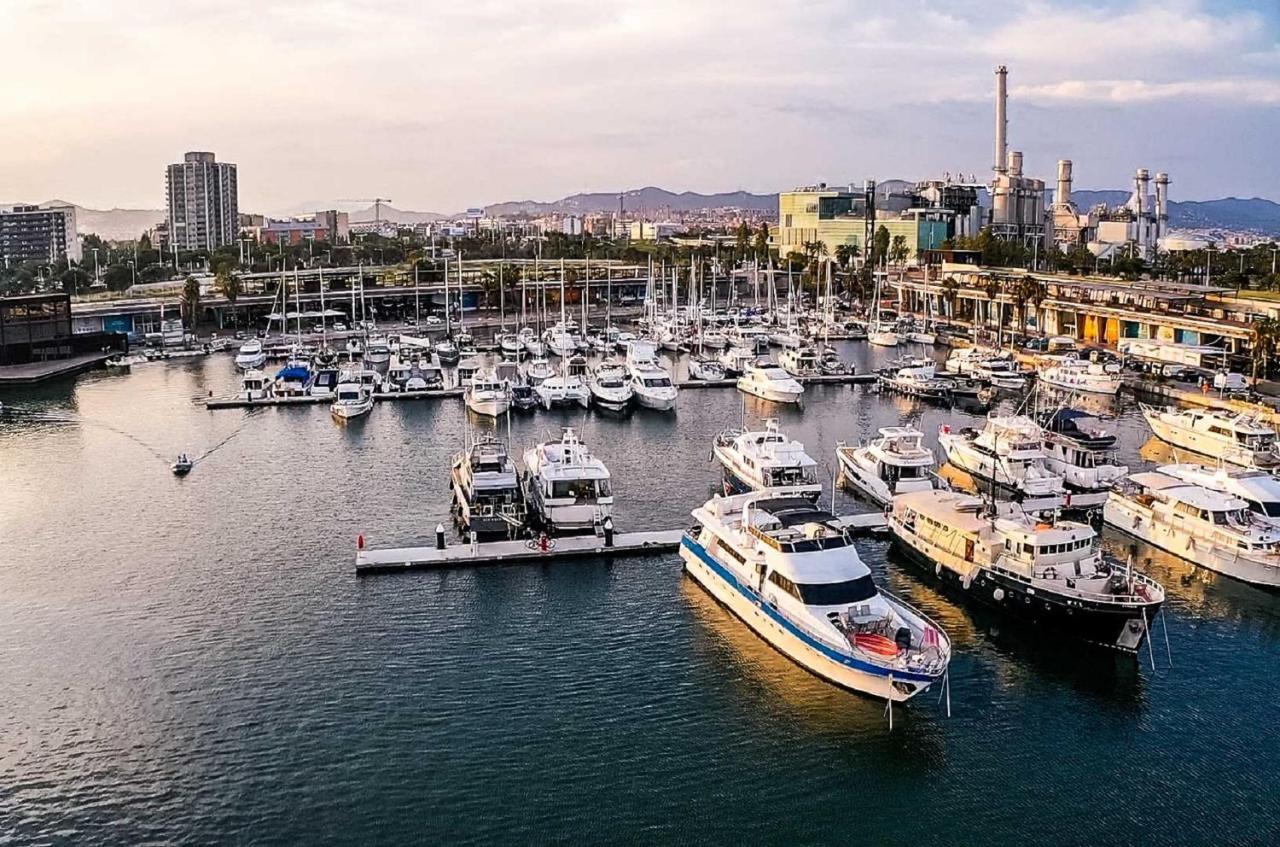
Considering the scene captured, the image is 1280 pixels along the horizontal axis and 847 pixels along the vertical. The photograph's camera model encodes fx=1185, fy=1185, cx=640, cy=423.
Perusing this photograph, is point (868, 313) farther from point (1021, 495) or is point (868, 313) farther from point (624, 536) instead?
point (624, 536)

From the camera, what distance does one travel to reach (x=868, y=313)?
61.3 meters

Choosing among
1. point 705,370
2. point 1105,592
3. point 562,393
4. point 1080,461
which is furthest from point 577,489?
point 705,370

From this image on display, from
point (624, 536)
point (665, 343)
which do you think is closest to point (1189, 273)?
point (665, 343)

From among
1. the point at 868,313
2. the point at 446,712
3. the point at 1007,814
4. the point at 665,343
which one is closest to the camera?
the point at 1007,814

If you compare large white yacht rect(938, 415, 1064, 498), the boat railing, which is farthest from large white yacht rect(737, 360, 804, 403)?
the boat railing

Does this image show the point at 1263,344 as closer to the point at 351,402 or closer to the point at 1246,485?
the point at 1246,485

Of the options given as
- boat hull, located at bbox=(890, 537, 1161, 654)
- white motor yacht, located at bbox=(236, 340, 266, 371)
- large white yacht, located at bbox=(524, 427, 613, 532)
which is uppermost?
white motor yacht, located at bbox=(236, 340, 266, 371)

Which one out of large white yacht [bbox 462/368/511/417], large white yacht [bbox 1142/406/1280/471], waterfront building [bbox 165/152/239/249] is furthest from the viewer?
waterfront building [bbox 165/152/239/249]

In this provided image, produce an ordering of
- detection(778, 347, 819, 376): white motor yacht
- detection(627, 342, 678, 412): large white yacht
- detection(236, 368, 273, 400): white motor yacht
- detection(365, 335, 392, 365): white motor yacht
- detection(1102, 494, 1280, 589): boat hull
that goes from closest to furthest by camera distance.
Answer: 1. detection(1102, 494, 1280, 589): boat hull
2. detection(627, 342, 678, 412): large white yacht
3. detection(236, 368, 273, 400): white motor yacht
4. detection(778, 347, 819, 376): white motor yacht
5. detection(365, 335, 392, 365): white motor yacht

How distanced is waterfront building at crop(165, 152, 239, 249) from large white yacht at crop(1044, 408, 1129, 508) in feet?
389

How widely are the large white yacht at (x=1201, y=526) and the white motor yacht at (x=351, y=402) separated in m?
20.3

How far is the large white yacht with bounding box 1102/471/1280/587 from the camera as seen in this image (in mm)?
18734

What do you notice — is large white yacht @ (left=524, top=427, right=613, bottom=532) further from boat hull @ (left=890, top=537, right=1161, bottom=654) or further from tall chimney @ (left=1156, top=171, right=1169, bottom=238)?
tall chimney @ (left=1156, top=171, right=1169, bottom=238)

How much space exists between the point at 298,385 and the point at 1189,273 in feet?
164
